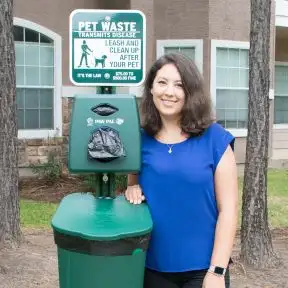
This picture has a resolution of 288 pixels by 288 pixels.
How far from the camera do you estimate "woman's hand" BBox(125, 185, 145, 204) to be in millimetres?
2504

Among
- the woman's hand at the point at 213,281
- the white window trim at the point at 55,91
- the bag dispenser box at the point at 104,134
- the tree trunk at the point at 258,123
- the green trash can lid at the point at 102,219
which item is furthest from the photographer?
the white window trim at the point at 55,91

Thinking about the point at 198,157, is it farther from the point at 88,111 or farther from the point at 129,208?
the point at 88,111

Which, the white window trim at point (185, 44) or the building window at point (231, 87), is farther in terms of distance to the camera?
the building window at point (231, 87)

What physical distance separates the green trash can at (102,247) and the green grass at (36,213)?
4.86 m

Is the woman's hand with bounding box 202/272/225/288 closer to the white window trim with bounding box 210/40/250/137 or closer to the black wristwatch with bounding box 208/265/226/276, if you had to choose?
the black wristwatch with bounding box 208/265/226/276

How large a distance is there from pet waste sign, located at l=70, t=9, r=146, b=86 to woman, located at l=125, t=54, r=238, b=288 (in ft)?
1.41

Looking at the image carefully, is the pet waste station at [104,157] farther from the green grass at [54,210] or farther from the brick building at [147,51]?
the brick building at [147,51]

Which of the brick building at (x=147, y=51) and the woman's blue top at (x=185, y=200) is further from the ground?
the brick building at (x=147, y=51)

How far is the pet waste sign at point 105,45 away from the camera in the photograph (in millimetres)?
2854

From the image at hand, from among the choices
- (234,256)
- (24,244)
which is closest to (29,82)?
(24,244)

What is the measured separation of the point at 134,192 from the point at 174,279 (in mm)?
404

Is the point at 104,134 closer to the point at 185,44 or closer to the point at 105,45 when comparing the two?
the point at 105,45

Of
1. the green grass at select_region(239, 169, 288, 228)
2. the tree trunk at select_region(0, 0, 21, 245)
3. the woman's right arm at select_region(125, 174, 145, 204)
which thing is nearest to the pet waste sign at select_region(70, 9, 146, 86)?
the woman's right arm at select_region(125, 174, 145, 204)

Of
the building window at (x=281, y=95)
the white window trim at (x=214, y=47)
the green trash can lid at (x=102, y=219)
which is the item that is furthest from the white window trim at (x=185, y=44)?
the green trash can lid at (x=102, y=219)
